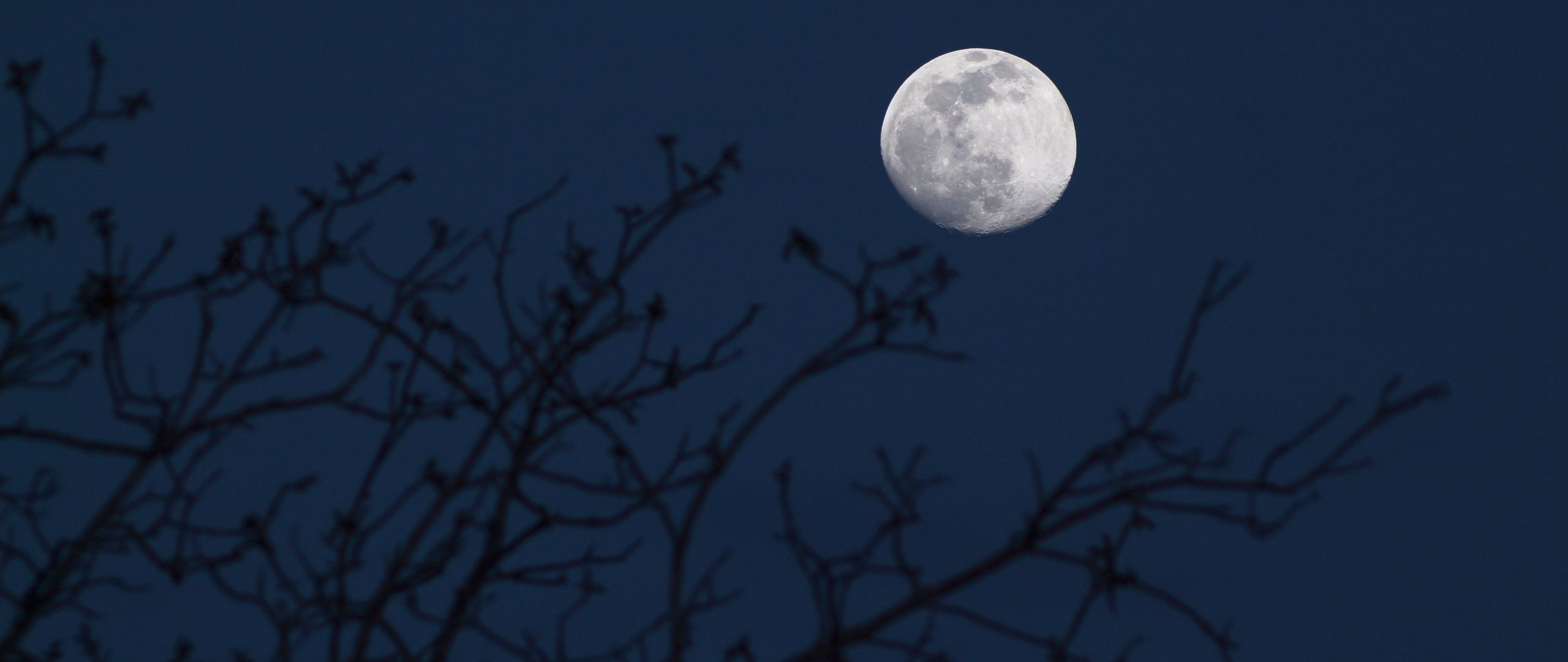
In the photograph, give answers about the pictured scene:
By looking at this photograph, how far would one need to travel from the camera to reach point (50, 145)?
3.97m

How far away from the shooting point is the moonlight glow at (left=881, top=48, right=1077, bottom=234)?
17562 mm

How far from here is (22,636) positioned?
145 inches

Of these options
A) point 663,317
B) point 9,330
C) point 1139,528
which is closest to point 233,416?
point 9,330

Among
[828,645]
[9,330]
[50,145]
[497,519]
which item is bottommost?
[828,645]

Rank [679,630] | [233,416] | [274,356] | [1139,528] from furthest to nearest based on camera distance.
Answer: [274,356] < [233,416] < [679,630] < [1139,528]

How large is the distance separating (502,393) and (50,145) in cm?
159

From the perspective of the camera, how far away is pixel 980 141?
687 inches

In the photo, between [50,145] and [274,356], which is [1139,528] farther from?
[50,145]

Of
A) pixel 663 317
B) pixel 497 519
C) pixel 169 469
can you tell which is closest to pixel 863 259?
pixel 663 317

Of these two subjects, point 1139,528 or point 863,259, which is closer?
point 1139,528

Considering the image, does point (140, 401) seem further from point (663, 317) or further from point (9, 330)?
point (663, 317)

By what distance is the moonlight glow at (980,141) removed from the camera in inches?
691

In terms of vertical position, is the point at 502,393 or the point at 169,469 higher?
the point at 502,393

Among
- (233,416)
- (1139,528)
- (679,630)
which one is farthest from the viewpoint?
(233,416)
